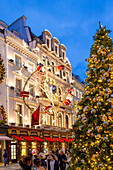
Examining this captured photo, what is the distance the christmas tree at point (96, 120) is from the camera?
22.3ft

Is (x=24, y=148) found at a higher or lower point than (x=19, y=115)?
lower

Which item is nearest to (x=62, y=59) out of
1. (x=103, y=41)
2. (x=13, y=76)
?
(x=13, y=76)

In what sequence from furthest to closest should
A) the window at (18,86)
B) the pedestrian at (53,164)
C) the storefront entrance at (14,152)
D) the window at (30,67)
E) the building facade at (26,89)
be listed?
1. the window at (30,67)
2. the window at (18,86)
3. the building facade at (26,89)
4. the storefront entrance at (14,152)
5. the pedestrian at (53,164)

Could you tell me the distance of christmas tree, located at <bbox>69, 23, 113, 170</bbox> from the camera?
Result: 6797 mm

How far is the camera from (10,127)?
74.9 ft

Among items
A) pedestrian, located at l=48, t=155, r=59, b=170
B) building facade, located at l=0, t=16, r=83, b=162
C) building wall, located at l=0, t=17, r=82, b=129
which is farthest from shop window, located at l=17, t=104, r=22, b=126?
pedestrian, located at l=48, t=155, r=59, b=170

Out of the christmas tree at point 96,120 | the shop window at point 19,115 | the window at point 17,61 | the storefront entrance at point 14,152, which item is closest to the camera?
the christmas tree at point 96,120

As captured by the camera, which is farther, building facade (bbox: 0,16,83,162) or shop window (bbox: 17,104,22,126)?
shop window (bbox: 17,104,22,126)

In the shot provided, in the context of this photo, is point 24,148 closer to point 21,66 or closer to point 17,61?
point 21,66

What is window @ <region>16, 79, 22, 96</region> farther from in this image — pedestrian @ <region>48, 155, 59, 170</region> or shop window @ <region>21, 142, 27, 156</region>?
pedestrian @ <region>48, 155, 59, 170</region>

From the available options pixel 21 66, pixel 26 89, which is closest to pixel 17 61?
pixel 21 66

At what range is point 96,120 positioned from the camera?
6.96 m

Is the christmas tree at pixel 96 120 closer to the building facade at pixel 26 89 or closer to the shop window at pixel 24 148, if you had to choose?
the building facade at pixel 26 89

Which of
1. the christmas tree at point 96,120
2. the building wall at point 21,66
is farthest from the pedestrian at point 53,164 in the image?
the building wall at point 21,66
